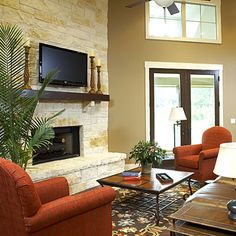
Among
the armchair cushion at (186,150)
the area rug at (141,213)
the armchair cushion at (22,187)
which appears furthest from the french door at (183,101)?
the armchair cushion at (22,187)

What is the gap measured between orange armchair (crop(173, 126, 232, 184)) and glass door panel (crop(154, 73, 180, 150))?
1.15m

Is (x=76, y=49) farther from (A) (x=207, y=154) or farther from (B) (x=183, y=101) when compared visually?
(A) (x=207, y=154)

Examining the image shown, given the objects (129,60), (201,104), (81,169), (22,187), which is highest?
(129,60)

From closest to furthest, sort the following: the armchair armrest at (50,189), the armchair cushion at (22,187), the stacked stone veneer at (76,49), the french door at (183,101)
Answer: the armchair cushion at (22,187), the armchair armrest at (50,189), the stacked stone veneer at (76,49), the french door at (183,101)

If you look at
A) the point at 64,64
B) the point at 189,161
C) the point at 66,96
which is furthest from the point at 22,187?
the point at 189,161

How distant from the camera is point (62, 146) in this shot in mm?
5121

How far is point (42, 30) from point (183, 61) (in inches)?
131

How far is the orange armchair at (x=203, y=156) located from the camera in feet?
15.0

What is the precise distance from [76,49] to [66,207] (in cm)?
362

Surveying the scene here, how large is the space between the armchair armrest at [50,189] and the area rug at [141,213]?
2.60 feet

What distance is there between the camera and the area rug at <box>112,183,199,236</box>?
3.11 metres

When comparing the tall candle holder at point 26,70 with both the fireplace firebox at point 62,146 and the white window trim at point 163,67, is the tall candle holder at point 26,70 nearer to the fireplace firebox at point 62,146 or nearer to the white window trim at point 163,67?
the fireplace firebox at point 62,146

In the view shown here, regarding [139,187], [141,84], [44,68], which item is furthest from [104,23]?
[139,187]

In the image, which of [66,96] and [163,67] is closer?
[66,96]
